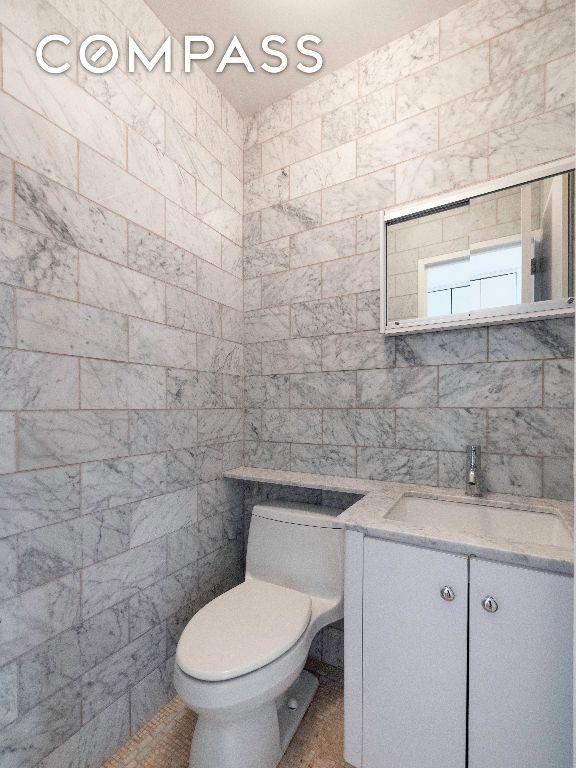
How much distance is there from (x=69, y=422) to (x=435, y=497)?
51.7 inches

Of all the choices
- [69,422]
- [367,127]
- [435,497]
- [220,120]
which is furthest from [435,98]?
[69,422]

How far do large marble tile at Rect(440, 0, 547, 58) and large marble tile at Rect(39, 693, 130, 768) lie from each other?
275cm

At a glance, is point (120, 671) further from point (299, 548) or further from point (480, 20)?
point (480, 20)

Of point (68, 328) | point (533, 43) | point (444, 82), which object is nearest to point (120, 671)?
point (68, 328)

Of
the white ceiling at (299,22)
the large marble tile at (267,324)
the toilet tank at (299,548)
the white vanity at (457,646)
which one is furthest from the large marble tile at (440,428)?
the white ceiling at (299,22)

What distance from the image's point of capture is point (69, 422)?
113 centimetres

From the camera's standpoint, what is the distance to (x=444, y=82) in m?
1.44

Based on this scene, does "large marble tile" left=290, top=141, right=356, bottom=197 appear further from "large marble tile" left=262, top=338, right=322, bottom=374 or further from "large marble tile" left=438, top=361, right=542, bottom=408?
"large marble tile" left=438, top=361, right=542, bottom=408

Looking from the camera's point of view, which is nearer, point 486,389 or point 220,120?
point 486,389

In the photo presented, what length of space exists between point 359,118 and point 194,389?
56.4 inches

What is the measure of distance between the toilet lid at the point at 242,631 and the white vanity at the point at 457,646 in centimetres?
22

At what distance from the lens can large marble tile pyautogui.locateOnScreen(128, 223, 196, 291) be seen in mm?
1357

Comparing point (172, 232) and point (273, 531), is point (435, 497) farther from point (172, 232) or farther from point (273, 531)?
point (172, 232)

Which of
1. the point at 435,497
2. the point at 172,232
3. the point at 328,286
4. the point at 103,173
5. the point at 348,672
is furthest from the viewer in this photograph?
the point at 328,286
